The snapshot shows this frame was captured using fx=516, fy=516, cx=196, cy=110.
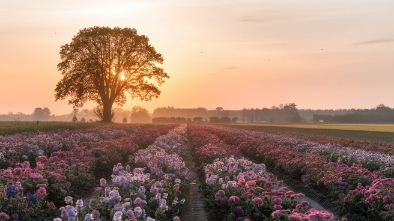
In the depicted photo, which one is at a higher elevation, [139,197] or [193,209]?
[139,197]

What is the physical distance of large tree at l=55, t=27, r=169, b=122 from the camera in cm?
5688

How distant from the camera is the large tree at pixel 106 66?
187 ft

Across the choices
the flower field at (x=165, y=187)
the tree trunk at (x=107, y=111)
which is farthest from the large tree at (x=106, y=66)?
the flower field at (x=165, y=187)

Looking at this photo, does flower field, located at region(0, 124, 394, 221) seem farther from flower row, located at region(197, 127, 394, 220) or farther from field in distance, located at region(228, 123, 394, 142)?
field in distance, located at region(228, 123, 394, 142)

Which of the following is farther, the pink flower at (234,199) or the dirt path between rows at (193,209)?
the dirt path between rows at (193,209)

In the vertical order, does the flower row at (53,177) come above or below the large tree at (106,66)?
below

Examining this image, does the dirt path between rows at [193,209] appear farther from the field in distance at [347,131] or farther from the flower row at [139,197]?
the field in distance at [347,131]

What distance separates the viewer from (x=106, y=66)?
190 feet

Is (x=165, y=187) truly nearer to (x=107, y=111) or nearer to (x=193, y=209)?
(x=193, y=209)

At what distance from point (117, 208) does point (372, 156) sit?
12.3 metres

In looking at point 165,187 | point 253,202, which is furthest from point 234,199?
point 165,187

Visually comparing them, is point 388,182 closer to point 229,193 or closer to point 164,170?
point 229,193

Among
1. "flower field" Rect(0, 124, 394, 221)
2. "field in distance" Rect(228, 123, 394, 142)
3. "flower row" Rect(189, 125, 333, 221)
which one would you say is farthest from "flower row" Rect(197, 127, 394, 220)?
"field in distance" Rect(228, 123, 394, 142)

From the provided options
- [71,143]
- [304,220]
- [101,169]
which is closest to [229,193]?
[304,220]
